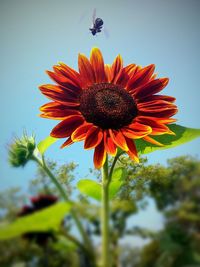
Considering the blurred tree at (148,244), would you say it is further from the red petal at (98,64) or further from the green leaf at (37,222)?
the red petal at (98,64)

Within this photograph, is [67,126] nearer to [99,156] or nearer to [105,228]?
[99,156]

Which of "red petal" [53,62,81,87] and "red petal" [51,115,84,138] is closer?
"red petal" [51,115,84,138]

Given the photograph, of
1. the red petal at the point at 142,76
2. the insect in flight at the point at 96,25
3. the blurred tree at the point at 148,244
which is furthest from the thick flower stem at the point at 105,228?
the insect in flight at the point at 96,25

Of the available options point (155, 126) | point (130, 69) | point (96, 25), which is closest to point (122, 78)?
point (130, 69)

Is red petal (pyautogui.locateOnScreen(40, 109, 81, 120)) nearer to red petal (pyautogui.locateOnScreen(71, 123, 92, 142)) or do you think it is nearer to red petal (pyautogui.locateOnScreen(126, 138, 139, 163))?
red petal (pyautogui.locateOnScreen(71, 123, 92, 142))

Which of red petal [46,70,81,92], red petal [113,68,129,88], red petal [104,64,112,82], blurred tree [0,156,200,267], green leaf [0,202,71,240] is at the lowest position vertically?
blurred tree [0,156,200,267]

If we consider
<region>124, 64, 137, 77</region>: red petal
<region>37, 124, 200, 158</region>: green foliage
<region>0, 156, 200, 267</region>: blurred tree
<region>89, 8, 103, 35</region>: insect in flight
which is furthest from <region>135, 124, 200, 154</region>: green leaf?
<region>89, 8, 103, 35</region>: insect in flight

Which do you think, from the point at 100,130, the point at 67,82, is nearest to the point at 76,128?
the point at 100,130
